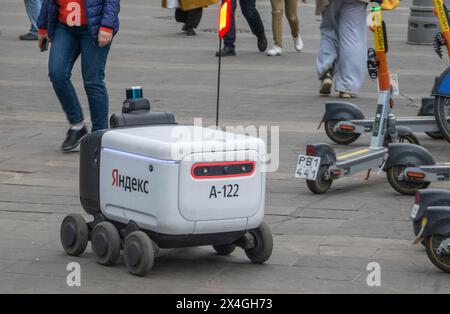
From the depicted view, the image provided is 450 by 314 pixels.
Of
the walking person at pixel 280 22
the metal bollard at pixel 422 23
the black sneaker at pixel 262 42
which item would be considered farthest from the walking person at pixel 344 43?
the metal bollard at pixel 422 23

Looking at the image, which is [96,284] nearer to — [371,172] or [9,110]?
[371,172]

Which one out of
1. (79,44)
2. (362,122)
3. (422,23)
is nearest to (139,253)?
(79,44)

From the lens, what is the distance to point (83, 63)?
891cm

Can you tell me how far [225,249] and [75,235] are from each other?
2.60 ft

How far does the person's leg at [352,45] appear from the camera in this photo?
11414mm

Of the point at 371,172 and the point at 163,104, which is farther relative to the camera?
the point at 163,104

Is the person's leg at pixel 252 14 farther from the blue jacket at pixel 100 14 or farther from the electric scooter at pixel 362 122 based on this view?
the blue jacket at pixel 100 14

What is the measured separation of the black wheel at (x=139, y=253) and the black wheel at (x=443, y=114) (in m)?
3.98

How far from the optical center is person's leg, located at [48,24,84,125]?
8.84 m

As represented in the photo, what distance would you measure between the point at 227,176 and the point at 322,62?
620 centimetres

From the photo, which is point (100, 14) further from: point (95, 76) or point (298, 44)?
point (298, 44)

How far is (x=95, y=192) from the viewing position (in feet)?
20.1

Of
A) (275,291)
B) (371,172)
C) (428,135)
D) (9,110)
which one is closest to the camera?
(275,291)

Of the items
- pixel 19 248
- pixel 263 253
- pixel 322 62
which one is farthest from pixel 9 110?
pixel 263 253
